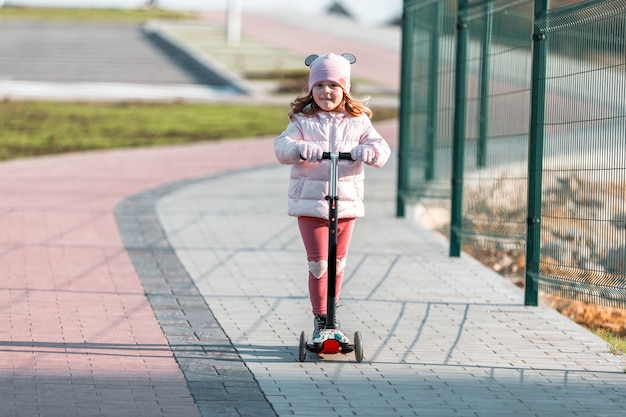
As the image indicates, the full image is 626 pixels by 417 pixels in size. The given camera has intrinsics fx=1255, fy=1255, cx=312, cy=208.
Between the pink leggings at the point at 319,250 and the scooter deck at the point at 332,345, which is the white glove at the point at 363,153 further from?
the scooter deck at the point at 332,345

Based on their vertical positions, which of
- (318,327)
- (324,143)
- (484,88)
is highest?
(484,88)

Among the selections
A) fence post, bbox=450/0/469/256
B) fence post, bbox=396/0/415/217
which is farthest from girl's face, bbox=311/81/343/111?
fence post, bbox=396/0/415/217

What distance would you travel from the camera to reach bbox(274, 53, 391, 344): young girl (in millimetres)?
6348

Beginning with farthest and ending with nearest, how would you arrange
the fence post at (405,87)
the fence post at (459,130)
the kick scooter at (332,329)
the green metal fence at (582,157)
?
1. the fence post at (405,87)
2. the fence post at (459,130)
3. the green metal fence at (582,157)
4. the kick scooter at (332,329)

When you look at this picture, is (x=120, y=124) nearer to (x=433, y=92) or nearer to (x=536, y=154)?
(x=433, y=92)

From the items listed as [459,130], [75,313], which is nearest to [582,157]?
[459,130]

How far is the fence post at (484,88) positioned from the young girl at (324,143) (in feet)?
11.5

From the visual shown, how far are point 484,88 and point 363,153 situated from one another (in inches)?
172

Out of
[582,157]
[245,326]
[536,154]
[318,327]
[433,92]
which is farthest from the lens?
[433,92]

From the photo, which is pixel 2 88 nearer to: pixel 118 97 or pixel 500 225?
pixel 118 97

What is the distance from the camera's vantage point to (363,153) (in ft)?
20.3

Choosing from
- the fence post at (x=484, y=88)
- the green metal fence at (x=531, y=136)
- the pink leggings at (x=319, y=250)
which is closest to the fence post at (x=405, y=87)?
the green metal fence at (x=531, y=136)

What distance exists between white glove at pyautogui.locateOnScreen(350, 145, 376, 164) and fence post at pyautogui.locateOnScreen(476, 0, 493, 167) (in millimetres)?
3739

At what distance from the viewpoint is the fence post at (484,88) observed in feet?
32.2
